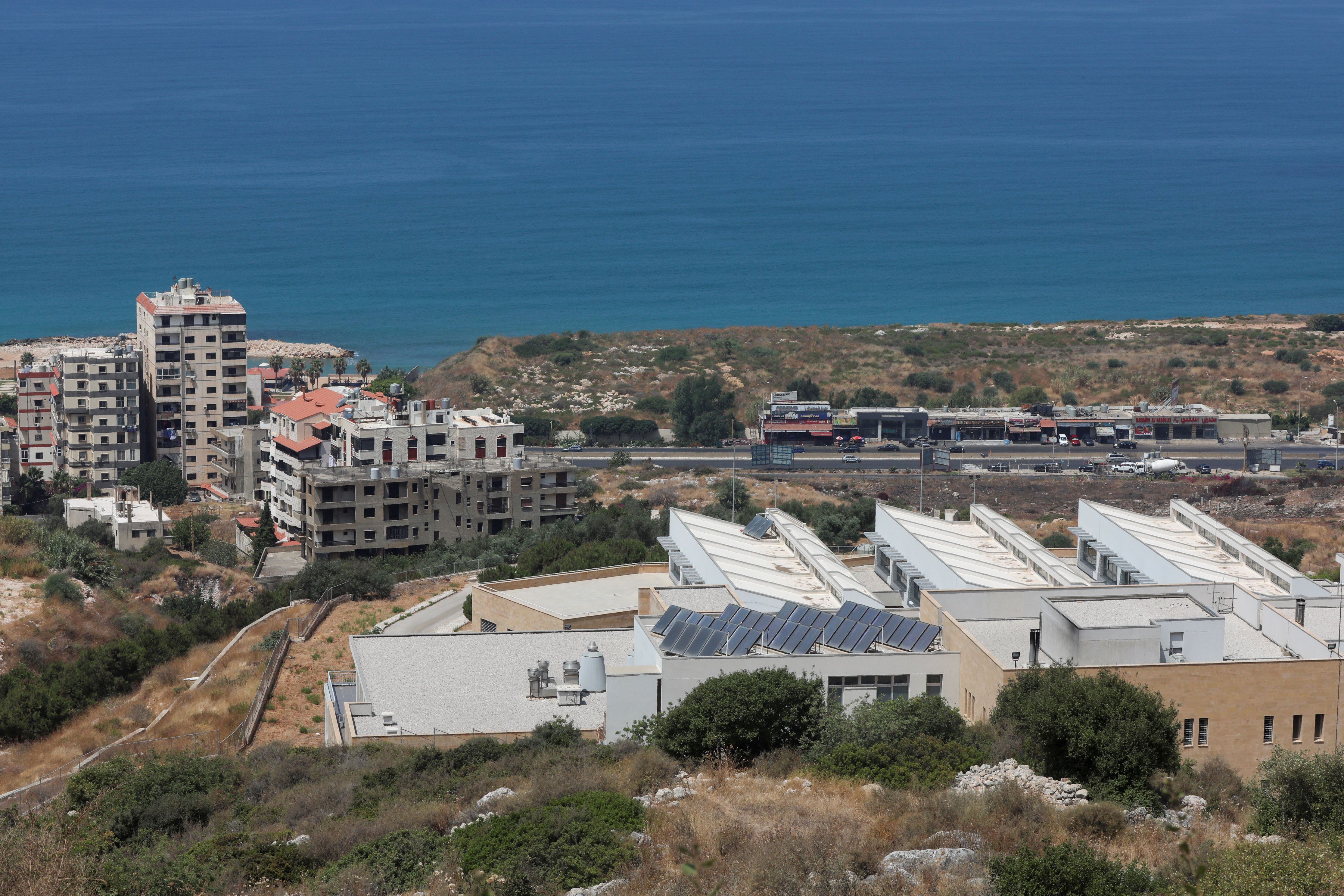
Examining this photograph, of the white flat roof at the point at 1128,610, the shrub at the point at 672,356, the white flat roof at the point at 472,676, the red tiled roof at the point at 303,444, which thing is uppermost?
the shrub at the point at 672,356

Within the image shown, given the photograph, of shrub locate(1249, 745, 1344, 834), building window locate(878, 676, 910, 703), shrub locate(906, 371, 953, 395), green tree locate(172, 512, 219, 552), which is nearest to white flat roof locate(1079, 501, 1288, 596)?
building window locate(878, 676, 910, 703)

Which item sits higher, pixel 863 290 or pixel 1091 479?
pixel 863 290

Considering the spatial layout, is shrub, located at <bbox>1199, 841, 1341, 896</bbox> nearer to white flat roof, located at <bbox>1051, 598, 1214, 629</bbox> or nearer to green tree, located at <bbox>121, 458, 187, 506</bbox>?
white flat roof, located at <bbox>1051, 598, 1214, 629</bbox>

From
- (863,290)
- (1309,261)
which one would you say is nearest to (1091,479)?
(863,290)

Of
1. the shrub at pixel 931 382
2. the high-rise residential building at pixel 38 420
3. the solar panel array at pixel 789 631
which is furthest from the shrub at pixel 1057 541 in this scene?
the high-rise residential building at pixel 38 420

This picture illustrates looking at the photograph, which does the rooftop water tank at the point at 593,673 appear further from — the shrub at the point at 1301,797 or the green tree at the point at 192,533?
the green tree at the point at 192,533

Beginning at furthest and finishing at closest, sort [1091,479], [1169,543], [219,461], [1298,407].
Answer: [1298,407] < [219,461] < [1091,479] < [1169,543]

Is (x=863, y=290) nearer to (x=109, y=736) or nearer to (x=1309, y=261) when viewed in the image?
(x=1309, y=261)
